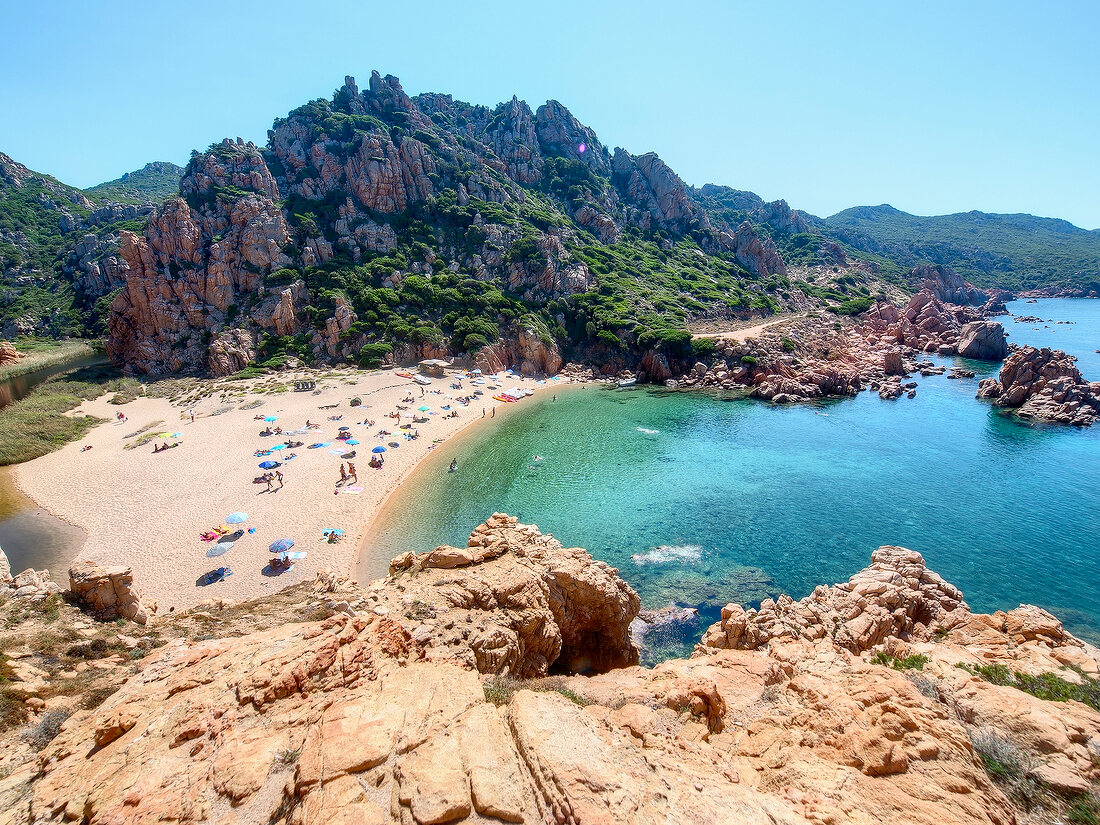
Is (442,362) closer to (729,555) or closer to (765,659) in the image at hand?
(729,555)

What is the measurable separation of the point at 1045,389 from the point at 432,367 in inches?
2548

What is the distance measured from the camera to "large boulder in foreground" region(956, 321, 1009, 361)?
66.9 m

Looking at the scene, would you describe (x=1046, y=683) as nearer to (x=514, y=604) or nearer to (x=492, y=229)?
(x=514, y=604)

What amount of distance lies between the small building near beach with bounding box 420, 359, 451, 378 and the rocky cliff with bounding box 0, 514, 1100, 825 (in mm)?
42887

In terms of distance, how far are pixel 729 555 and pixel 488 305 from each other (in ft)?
162

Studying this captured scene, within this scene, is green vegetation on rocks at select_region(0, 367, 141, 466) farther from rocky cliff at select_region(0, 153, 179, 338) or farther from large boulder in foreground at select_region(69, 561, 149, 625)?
rocky cliff at select_region(0, 153, 179, 338)

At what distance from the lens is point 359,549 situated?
22938 millimetres

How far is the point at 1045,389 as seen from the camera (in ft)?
146

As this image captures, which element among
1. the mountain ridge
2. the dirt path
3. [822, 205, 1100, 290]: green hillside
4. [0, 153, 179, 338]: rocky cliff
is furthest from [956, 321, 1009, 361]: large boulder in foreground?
[0, 153, 179, 338]: rocky cliff

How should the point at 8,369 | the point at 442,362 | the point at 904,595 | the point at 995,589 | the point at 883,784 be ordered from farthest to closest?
the point at 8,369 → the point at 442,362 → the point at 995,589 → the point at 904,595 → the point at 883,784

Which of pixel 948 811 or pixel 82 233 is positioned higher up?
pixel 82 233

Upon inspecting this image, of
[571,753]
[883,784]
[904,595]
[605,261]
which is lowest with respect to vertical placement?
[904,595]

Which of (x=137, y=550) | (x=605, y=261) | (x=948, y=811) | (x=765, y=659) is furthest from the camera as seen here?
(x=605, y=261)

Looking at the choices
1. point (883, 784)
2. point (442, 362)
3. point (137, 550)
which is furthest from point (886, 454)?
point (137, 550)
